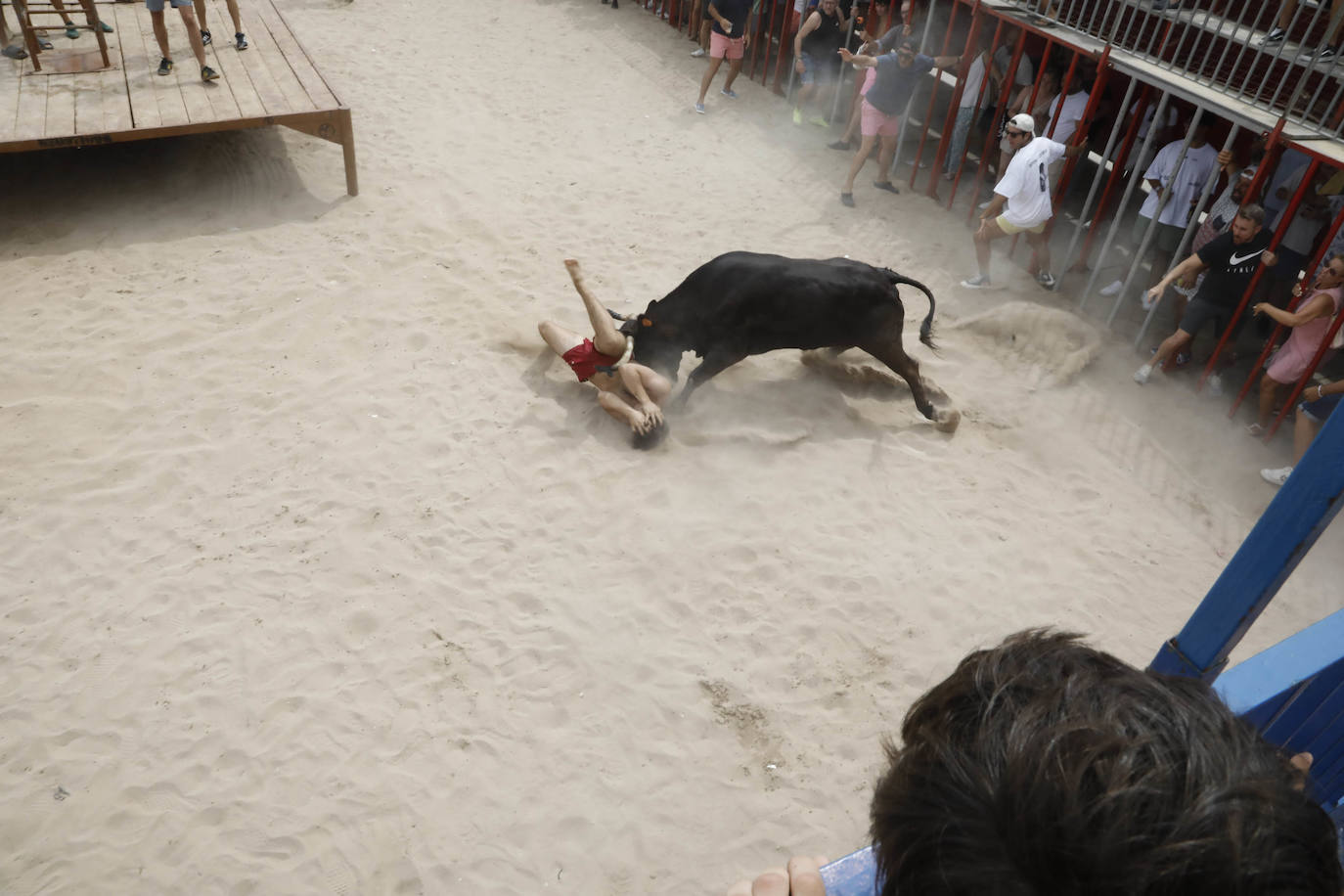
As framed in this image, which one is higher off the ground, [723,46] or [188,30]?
[188,30]

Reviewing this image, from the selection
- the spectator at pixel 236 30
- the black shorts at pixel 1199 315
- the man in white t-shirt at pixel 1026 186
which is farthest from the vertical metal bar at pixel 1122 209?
the spectator at pixel 236 30

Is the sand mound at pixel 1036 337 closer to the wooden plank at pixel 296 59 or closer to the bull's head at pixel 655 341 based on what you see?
the bull's head at pixel 655 341

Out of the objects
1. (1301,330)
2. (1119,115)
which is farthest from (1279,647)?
(1119,115)

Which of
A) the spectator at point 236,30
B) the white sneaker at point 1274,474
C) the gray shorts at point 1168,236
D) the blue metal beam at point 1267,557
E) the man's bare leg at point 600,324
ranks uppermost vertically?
the blue metal beam at point 1267,557

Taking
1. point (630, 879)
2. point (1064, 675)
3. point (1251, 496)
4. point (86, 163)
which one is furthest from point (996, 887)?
point (86, 163)

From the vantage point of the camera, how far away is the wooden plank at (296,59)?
24.6 feet

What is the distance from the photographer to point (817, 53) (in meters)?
10.1

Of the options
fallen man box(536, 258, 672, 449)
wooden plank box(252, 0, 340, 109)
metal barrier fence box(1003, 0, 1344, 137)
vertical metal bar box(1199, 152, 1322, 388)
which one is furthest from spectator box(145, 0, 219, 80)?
vertical metal bar box(1199, 152, 1322, 388)

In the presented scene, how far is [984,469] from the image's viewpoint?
5.53m

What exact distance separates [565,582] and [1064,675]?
12.2ft

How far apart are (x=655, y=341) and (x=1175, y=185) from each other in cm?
405

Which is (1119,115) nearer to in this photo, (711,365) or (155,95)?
(711,365)

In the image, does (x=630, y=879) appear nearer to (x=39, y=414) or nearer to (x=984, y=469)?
(x=984, y=469)

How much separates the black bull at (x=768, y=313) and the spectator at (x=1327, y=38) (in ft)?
9.38
